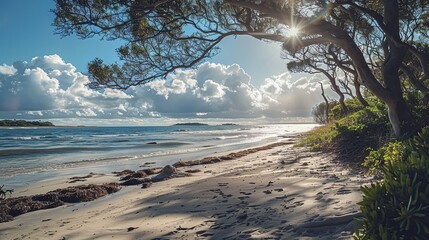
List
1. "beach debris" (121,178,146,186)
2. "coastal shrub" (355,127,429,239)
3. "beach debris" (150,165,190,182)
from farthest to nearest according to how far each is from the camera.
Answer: "beach debris" (150,165,190,182)
"beach debris" (121,178,146,186)
"coastal shrub" (355,127,429,239)

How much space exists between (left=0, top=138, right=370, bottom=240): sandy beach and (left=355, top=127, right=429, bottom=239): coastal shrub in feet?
2.32

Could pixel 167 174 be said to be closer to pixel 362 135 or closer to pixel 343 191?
pixel 362 135

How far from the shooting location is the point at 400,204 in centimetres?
203

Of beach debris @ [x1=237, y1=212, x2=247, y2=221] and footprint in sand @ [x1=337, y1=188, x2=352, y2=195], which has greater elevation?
footprint in sand @ [x1=337, y1=188, x2=352, y2=195]

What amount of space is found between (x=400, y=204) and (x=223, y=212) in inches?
99.7

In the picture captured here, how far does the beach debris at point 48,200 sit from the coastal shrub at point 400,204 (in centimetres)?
583

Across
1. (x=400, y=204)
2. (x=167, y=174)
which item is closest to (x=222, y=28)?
(x=167, y=174)

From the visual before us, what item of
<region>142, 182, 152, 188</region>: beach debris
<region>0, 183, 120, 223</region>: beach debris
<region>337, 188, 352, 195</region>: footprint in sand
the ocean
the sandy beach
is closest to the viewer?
the sandy beach

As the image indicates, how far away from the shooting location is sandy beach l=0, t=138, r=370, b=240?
331cm

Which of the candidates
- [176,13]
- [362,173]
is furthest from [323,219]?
[176,13]

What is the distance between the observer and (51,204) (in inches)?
255

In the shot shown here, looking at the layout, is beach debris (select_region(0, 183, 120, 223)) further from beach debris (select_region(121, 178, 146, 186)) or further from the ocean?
the ocean

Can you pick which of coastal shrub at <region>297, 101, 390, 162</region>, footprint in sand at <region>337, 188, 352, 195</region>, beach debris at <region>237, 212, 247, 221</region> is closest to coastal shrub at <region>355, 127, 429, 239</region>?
beach debris at <region>237, 212, 247, 221</region>

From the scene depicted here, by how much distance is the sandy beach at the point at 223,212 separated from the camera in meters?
3.31
